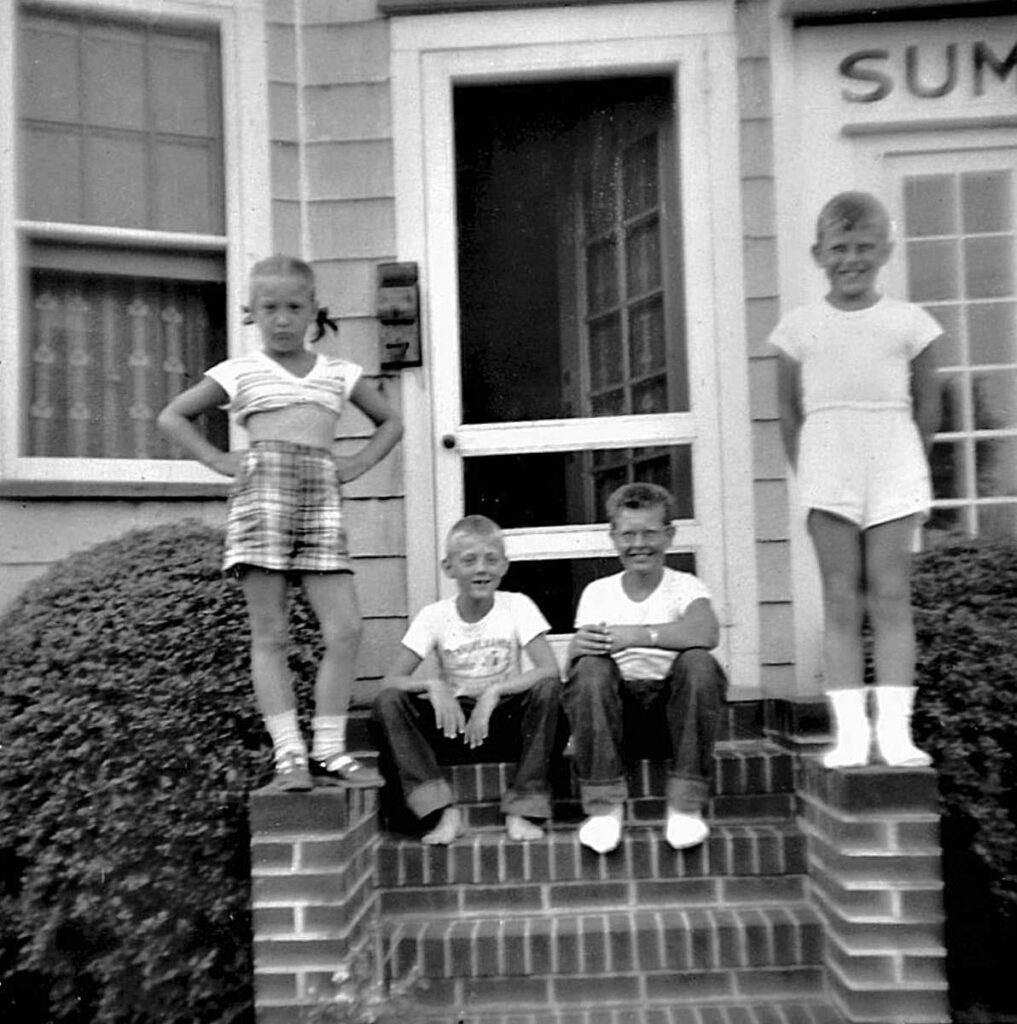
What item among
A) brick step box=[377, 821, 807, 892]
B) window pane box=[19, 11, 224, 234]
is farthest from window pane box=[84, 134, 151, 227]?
brick step box=[377, 821, 807, 892]

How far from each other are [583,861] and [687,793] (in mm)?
350

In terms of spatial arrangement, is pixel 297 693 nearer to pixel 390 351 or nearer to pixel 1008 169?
pixel 390 351

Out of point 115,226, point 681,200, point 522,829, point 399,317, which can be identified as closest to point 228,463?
point 522,829

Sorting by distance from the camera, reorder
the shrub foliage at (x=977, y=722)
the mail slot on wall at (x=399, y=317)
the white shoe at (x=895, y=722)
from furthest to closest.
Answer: the mail slot on wall at (x=399, y=317)
the shrub foliage at (x=977, y=722)
the white shoe at (x=895, y=722)

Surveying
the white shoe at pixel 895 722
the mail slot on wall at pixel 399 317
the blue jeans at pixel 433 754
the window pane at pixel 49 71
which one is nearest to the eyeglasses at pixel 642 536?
the blue jeans at pixel 433 754

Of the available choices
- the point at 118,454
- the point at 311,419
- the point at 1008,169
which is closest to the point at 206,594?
the point at 311,419

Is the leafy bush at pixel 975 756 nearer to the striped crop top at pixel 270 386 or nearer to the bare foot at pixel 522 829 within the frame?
the bare foot at pixel 522 829

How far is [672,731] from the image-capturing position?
346cm

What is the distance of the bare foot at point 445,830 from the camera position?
11.5 feet

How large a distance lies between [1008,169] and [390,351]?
2.42 metres

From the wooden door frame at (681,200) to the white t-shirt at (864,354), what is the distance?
1.24m

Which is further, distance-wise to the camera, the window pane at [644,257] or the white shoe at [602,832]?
the window pane at [644,257]

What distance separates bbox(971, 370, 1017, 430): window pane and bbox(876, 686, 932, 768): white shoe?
185 centimetres

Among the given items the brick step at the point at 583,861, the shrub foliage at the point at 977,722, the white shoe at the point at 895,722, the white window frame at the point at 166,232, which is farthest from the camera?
the white window frame at the point at 166,232
